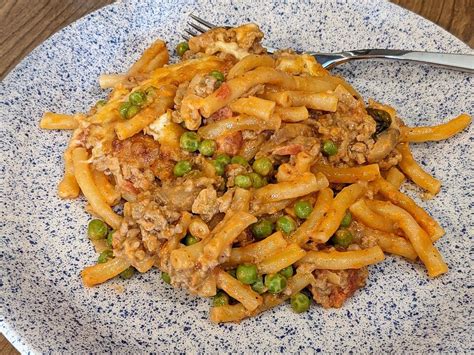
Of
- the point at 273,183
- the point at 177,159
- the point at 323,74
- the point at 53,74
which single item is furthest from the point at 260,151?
the point at 53,74

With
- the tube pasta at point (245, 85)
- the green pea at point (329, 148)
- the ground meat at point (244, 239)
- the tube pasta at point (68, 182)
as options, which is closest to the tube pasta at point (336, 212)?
the green pea at point (329, 148)

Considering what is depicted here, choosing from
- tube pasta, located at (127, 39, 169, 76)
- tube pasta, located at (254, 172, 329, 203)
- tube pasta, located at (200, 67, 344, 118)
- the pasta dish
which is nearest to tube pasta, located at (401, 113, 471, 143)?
the pasta dish

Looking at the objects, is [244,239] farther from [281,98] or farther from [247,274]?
[281,98]

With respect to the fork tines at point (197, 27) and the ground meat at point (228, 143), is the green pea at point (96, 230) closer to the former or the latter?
the ground meat at point (228, 143)

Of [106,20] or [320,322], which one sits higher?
[106,20]

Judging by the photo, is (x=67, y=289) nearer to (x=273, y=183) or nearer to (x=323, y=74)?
(x=273, y=183)

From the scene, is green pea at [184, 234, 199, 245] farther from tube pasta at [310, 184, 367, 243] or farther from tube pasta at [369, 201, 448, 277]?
tube pasta at [369, 201, 448, 277]
